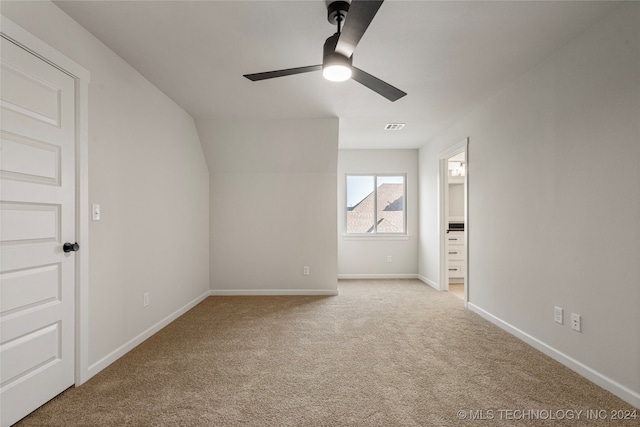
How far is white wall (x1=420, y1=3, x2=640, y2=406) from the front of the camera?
195cm

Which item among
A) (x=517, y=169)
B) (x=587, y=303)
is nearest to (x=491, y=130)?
(x=517, y=169)

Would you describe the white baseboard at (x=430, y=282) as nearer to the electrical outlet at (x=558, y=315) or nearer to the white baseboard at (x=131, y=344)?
the electrical outlet at (x=558, y=315)

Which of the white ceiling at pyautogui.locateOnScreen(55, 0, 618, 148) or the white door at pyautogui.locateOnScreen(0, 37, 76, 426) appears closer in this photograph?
the white door at pyautogui.locateOnScreen(0, 37, 76, 426)

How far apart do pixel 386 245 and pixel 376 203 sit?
793 mm

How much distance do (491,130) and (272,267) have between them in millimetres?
3218

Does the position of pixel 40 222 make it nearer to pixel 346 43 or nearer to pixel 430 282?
pixel 346 43

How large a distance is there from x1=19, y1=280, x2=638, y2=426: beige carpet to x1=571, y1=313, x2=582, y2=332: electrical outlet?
0.31 m

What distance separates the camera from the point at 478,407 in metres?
1.87

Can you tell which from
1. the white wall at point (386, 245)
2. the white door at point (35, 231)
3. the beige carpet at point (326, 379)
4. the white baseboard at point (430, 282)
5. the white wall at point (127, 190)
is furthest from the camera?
the white wall at point (386, 245)

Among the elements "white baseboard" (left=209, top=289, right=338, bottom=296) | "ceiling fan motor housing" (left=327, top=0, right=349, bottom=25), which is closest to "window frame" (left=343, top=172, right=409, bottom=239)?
"white baseboard" (left=209, top=289, right=338, bottom=296)

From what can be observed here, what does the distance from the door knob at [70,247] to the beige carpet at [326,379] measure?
0.88m

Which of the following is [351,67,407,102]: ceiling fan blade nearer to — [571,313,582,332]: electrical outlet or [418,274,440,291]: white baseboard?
[571,313,582,332]: electrical outlet

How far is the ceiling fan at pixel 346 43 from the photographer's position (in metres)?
1.44

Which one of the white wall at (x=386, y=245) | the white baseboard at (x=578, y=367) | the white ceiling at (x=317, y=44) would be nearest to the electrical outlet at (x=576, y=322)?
the white baseboard at (x=578, y=367)
